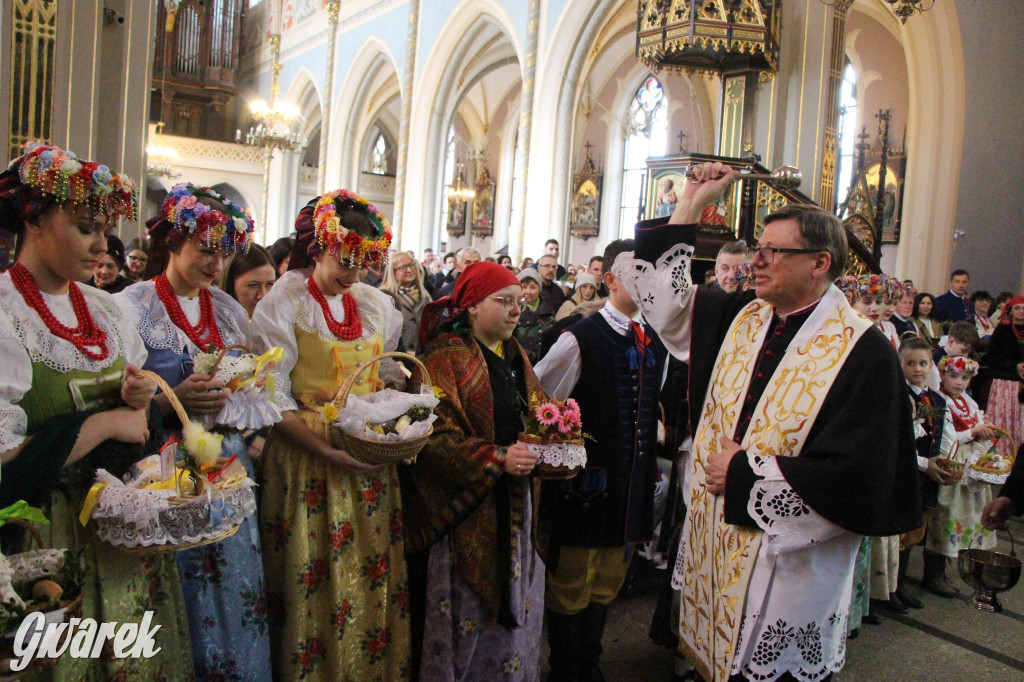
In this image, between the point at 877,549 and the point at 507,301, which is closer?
the point at 507,301

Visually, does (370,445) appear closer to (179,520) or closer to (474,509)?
(474,509)

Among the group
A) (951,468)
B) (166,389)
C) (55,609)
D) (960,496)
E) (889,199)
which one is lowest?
(960,496)

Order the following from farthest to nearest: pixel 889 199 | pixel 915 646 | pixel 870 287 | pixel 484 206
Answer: pixel 484 206
pixel 889 199
pixel 870 287
pixel 915 646

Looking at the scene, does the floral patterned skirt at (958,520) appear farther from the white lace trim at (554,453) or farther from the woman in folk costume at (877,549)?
the white lace trim at (554,453)

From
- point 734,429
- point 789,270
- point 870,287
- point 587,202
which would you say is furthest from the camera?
point 587,202

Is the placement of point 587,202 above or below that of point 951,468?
above

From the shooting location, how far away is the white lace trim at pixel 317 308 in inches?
104

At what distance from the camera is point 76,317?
6.75 feet

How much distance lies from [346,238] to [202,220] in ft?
1.48

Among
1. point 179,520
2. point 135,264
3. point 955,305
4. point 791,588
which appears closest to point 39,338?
point 179,520

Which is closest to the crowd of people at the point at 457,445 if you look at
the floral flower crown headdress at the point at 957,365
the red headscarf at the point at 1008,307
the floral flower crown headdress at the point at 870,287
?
the floral flower crown headdress at the point at 870,287


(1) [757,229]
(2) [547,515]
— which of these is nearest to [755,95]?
(1) [757,229]

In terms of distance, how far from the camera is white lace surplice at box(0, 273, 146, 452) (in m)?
1.81

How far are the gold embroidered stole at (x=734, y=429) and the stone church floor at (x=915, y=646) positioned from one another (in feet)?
3.74
